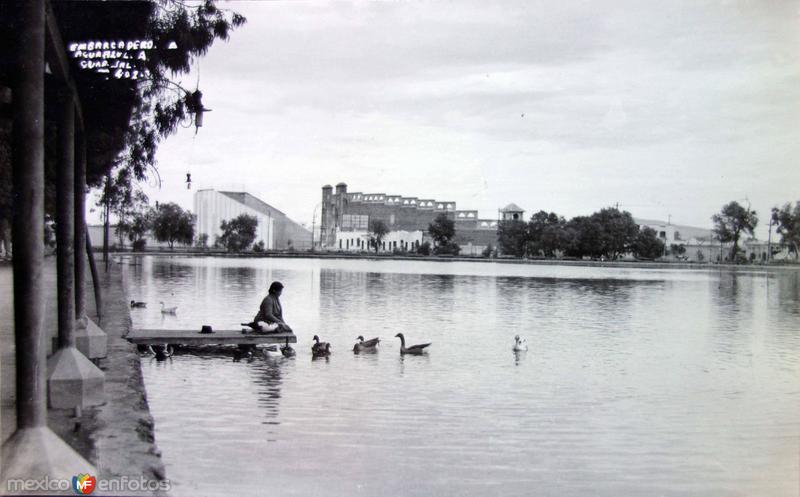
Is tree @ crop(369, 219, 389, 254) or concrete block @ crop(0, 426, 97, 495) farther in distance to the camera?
tree @ crop(369, 219, 389, 254)

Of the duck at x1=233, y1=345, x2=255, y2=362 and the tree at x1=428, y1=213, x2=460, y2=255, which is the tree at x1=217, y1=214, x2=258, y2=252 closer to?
the tree at x1=428, y1=213, x2=460, y2=255

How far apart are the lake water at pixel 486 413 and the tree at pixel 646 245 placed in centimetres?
6966

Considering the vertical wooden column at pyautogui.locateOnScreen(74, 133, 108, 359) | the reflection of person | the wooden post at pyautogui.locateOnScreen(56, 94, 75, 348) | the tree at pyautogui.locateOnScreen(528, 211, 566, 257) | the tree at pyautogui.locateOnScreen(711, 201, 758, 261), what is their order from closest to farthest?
the wooden post at pyautogui.locateOnScreen(56, 94, 75, 348) → the vertical wooden column at pyautogui.locateOnScreen(74, 133, 108, 359) → the reflection of person → the tree at pyautogui.locateOnScreen(711, 201, 758, 261) → the tree at pyautogui.locateOnScreen(528, 211, 566, 257)

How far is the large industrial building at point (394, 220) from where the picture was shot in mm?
103938

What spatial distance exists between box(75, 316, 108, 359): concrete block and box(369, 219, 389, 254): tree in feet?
293

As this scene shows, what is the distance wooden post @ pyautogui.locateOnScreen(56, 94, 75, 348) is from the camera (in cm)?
579

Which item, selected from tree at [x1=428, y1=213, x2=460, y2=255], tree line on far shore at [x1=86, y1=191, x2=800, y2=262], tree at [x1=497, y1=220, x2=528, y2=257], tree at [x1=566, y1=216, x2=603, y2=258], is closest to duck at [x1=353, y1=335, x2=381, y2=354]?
tree line on far shore at [x1=86, y1=191, x2=800, y2=262]

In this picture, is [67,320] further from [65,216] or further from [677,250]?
[677,250]

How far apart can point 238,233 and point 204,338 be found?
70078 millimetres

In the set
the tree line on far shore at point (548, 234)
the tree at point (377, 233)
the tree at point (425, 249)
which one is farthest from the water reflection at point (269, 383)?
the tree at point (377, 233)

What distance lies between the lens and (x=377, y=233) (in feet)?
328

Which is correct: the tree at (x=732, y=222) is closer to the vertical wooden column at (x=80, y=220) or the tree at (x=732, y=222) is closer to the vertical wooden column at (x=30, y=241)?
the vertical wooden column at (x=80, y=220)

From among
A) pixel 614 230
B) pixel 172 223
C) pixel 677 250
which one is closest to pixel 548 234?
pixel 614 230

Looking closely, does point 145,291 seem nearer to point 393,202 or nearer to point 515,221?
point 515,221
